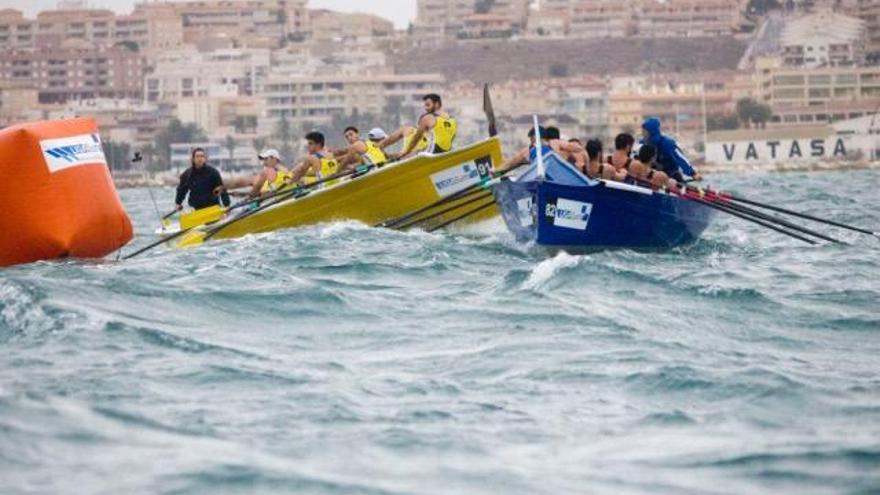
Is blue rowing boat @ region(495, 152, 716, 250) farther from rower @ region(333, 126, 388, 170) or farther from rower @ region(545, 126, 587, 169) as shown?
rower @ region(333, 126, 388, 170)

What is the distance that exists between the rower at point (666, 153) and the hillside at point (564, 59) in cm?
16798

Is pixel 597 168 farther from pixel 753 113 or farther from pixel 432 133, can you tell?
pixel 753 113

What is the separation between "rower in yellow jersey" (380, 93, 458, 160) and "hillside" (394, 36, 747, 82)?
6551 inches

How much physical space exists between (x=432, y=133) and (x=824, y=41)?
157263mm

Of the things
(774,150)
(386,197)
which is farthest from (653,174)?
(774,150)

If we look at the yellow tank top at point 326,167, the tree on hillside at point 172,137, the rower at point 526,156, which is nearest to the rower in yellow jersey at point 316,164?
the yellow tank top at point 326,167

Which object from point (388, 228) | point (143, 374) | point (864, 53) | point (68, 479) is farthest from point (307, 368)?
point (864, 53)

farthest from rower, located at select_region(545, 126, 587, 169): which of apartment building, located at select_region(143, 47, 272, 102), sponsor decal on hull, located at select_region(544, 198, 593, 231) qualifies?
apartment building, located at select_region(143, 47, 272, 102)

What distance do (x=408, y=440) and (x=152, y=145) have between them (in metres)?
147

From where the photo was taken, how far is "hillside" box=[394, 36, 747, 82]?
634 feet

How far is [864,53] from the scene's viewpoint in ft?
588

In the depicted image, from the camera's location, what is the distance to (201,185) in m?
24.2

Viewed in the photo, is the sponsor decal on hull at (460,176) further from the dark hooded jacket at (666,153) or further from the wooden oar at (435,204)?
the dark hooded jacket at (666,153)

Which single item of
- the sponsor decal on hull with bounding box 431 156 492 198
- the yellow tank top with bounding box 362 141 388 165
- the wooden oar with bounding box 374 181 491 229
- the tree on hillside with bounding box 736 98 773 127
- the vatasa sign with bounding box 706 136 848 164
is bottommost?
the vatasa sign with bounding box 706 136 848 164
